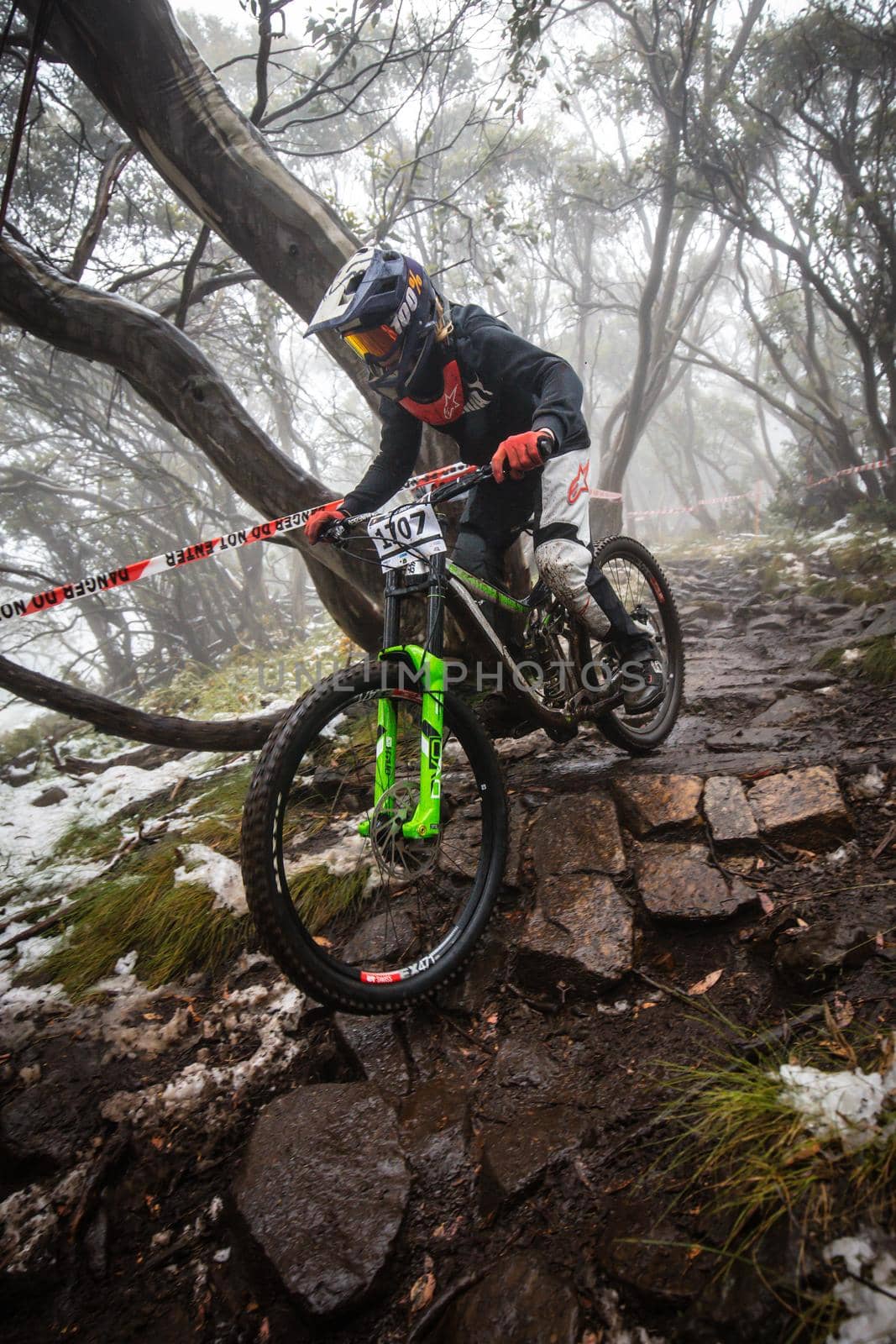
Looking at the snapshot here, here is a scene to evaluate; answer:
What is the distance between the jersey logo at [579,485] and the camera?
2.76 meters

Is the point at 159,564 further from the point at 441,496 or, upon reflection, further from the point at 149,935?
the point at 149,935

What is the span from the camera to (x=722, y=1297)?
1.09 m

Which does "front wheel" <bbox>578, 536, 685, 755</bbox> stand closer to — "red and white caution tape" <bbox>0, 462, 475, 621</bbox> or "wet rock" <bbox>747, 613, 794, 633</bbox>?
"red and white caution tape" <bbox>0, 462, 475, 621</bbox>

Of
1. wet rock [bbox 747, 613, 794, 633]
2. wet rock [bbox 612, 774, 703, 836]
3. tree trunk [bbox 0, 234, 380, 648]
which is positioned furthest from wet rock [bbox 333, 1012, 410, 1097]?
wet rock [bbox 747, 613, 794, 633]

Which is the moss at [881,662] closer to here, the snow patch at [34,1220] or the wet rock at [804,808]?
the wet rock at [804,808]

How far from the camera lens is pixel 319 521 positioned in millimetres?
2473

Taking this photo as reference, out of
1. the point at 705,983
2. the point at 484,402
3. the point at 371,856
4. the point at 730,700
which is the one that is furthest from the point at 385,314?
the point at 730,700

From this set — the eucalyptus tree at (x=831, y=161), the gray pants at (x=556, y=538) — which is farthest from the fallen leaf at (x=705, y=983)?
the eucalyptus tree at (x=831, y=161)

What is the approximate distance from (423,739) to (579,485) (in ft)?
4.47

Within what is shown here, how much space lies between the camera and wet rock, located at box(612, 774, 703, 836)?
258 cm

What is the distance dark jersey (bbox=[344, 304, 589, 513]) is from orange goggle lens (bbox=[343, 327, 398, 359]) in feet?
0.87

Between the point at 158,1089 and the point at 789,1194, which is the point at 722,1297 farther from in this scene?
the point at 158,1089

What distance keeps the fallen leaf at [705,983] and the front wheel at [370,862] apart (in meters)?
0.67

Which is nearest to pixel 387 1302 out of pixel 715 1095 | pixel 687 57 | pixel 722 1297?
pixel 722 1297
